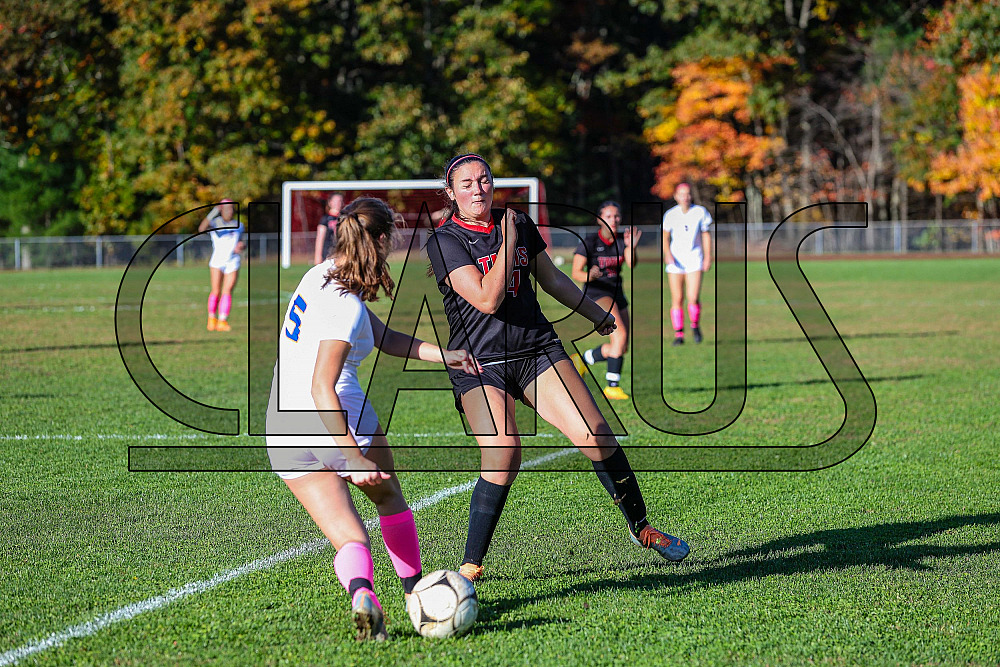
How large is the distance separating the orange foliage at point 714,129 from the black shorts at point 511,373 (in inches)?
1735

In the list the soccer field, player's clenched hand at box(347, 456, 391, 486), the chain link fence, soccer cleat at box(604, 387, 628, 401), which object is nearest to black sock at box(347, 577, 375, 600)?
the soccer field

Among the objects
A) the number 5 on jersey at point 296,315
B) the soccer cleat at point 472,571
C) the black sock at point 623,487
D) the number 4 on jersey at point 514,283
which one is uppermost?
the number 4 on jersey at point 514,283

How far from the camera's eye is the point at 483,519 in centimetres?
482

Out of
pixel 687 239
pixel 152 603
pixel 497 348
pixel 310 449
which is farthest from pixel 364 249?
pixel 687 239

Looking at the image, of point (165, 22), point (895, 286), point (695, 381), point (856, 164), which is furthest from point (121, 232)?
point (695, 381)

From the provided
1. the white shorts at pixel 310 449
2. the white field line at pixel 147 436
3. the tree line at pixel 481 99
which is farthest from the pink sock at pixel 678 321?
the tree line at pixel 481 99

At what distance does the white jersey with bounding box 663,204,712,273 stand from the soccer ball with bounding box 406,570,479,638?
1100 centimetres

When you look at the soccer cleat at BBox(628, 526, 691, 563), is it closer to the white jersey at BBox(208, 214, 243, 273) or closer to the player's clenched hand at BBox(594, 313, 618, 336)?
the player's clenched hand at BBox(594, 313, 618, 336)

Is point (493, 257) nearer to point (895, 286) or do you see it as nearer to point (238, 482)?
point (238, 482)

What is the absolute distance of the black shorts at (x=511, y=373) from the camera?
16.0 ft

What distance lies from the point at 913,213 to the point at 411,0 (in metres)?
27.1

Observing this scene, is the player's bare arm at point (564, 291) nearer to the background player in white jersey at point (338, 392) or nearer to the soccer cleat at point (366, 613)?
the background player in white jersey at point (338, 392)

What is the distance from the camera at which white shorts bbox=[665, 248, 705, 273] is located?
14773 millimetres

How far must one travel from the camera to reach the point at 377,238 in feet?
13.4
